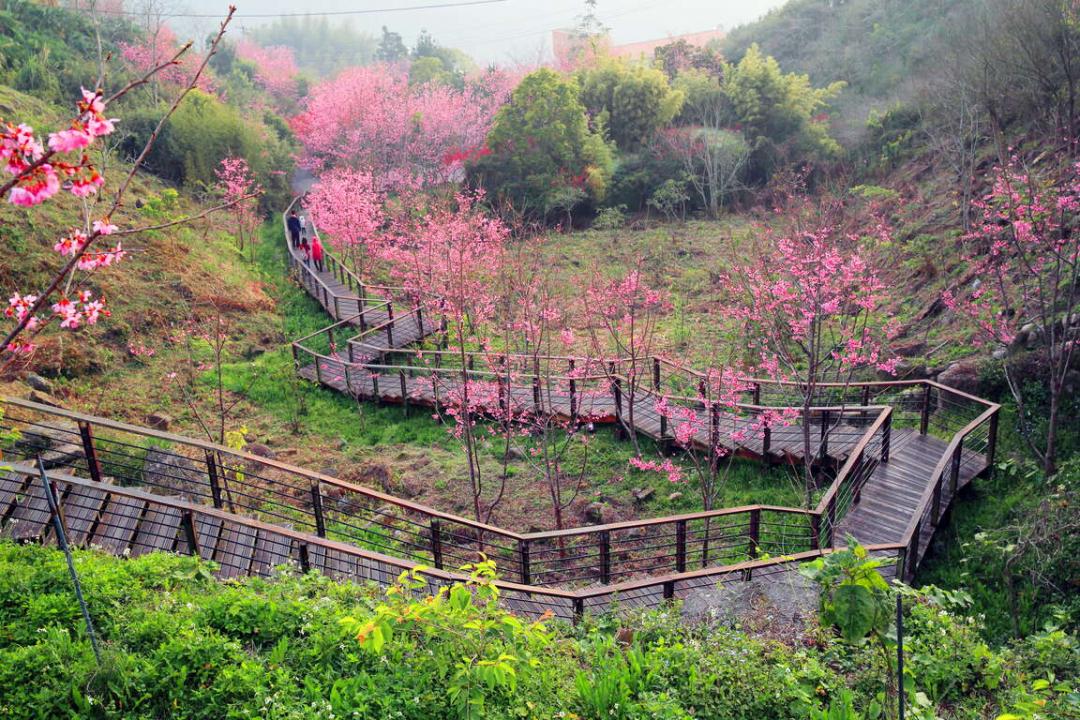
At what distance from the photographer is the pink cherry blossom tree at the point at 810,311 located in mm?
9836

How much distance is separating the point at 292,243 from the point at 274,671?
69.2ft

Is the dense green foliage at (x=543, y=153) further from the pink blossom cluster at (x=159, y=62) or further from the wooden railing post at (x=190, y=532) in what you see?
the wooden railing post at (x=190, y=532)

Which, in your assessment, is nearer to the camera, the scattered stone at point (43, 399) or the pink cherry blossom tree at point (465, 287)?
the scattered stone at point (43, 399)

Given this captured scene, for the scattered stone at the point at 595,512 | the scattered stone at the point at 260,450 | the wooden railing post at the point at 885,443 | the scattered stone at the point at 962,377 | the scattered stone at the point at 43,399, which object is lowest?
→ the scattered stone at the point at 595,512

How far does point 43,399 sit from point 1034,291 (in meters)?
16.3

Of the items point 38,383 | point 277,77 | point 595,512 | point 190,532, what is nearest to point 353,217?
point 38,383

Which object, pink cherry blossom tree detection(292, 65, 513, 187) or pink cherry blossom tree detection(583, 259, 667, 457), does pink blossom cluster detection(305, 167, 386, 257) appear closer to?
pink cherry blossom tree detection(292, 65, 513, 187)

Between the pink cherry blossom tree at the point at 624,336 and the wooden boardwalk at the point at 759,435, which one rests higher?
the pink cherry blossom tree at the point at 624,336

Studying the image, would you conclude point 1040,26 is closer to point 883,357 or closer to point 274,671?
point 883,357

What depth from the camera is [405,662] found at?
15.6 feet

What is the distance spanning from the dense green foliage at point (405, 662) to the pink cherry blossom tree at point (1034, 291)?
15.2 ft

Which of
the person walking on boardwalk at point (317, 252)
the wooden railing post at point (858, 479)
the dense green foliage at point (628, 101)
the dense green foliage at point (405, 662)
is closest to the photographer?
the dense green foliage at point (405, 662)

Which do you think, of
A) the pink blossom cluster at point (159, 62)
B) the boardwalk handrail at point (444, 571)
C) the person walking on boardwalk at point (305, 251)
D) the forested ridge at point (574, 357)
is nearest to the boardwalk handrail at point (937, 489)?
the forested ridge at point (574, 357)

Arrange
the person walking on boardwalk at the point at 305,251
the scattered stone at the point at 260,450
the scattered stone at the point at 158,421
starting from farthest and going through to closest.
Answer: the person walking on boardwalk at the point at 305,251, the scattered stone at the point at 158,421, the scattered stone at the point at 260,450
